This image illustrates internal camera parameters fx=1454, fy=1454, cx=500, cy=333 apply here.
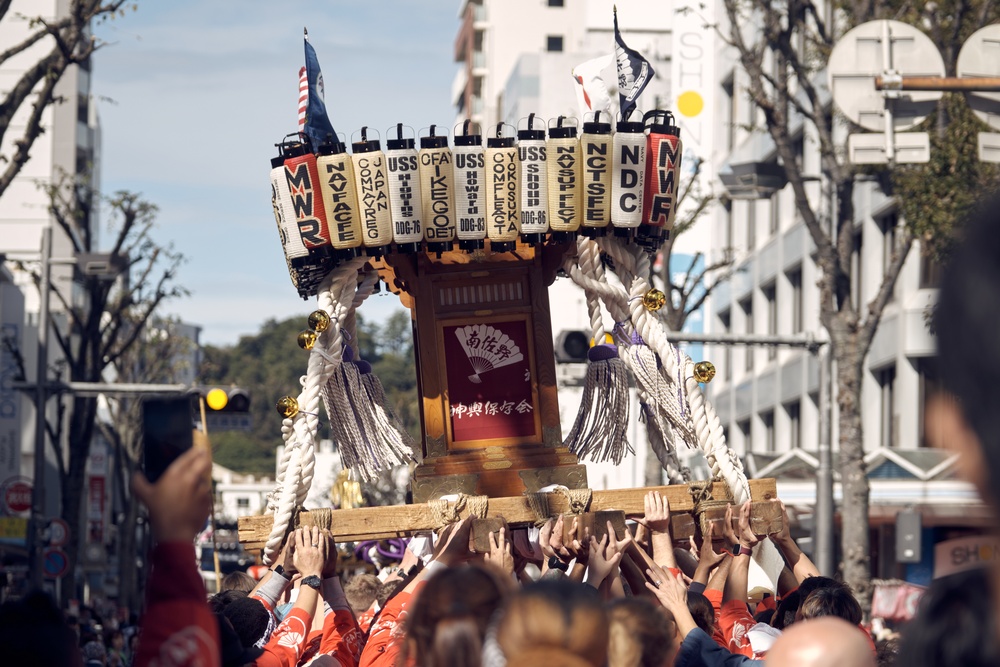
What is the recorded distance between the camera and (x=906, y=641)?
106 inches

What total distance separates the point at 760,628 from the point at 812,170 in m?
26.7

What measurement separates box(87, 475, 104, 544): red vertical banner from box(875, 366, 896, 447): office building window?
30.4 metres

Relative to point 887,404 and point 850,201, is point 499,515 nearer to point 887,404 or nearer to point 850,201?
point 850,201

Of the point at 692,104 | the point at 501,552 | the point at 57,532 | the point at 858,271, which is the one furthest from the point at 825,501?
the point at 692,104

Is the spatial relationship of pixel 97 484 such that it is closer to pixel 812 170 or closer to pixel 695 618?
pixel 812 170

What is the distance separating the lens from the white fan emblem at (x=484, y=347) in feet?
24.5

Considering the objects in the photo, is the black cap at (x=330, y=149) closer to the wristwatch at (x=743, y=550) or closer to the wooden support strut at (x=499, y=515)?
the wooden support strut at (x=499, y=515)

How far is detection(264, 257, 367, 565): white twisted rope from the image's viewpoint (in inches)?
248

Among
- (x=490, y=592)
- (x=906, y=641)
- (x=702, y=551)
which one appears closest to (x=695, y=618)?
(x=702, y=551)

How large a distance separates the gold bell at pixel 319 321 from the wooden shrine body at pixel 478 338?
0.69 metres

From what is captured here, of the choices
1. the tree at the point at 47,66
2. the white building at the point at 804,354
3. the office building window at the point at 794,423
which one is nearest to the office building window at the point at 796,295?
the white building at the point at 804,354

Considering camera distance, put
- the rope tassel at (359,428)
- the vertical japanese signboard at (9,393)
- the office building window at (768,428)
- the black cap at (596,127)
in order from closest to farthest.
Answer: the black cap at (596,127) < the rope tassel at (359,428) < the vertical japanese signboard at (9,393) < the office building window at (768,428)

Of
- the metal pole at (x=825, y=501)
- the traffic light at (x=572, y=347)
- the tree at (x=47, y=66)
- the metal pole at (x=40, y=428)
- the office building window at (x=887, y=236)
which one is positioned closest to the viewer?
the tree at (x=47, y=66)

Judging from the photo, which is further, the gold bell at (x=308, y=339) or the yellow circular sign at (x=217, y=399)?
the yellow circular sign at (x=217, y=399)
